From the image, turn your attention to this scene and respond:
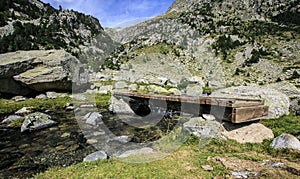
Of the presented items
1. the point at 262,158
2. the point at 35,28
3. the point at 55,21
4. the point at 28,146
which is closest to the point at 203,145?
the point at 262,158

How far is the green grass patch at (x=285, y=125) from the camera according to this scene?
6.38 meters

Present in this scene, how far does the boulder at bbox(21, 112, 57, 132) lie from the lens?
9.64 metres

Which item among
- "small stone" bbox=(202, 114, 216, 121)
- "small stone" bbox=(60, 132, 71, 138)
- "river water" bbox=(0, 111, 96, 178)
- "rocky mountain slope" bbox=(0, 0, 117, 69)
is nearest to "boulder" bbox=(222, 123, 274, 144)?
"small stone" bbox=(202, 114, 216, 121)

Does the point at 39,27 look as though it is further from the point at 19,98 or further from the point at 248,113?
the point at 248,113

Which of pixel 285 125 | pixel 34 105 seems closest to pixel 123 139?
pixel 285 125

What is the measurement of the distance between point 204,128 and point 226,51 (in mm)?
40210

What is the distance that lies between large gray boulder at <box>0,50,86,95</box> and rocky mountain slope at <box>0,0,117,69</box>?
74.3 feet

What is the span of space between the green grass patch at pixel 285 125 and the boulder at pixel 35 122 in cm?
1077

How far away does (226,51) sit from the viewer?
4275 centimetres

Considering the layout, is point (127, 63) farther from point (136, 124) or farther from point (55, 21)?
point (55, 21)

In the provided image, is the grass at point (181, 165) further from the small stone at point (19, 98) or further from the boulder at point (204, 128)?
the small stone at point (19, 98)

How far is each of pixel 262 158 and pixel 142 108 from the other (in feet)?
34.1

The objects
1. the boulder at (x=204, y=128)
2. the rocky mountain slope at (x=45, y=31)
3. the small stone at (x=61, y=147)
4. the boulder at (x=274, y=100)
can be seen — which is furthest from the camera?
the rocky mountain slope at (x=45, y=31)

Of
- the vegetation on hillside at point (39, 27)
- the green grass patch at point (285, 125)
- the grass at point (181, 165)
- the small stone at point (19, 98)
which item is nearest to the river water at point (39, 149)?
the grass at point (181, 165)
